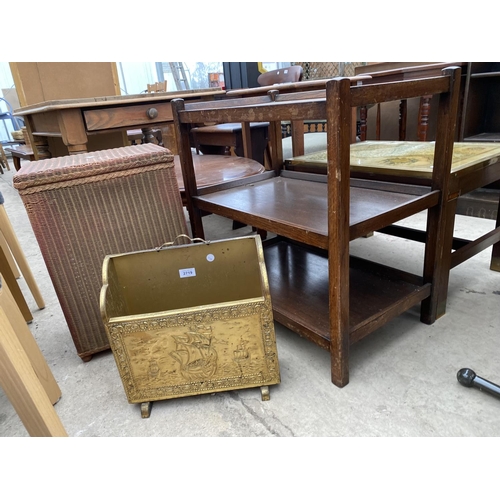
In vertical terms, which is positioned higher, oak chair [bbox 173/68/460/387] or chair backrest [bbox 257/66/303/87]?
chair backrest [bbox 257/66/303/87]

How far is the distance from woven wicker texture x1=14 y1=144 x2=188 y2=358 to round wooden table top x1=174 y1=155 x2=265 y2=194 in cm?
27

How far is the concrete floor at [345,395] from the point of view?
3.29ft

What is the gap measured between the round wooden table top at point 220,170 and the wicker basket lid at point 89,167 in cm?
30

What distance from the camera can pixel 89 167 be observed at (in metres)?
1.21

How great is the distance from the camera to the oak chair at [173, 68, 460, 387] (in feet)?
3.04

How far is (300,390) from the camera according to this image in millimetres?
1135

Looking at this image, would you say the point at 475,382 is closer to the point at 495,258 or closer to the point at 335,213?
the point at 335,213

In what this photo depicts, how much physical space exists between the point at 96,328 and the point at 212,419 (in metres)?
0.55

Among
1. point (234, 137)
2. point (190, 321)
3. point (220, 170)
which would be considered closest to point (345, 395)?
point (190, 321)

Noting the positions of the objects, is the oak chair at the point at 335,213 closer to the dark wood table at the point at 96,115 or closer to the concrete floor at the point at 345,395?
the concrete floor at the point at 345,395

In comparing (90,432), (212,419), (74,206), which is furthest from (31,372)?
(74,206)

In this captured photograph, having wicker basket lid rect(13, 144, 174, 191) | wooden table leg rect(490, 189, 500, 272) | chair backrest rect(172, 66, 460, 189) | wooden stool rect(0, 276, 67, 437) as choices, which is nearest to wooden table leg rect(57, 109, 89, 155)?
wicker basket lid rect(13, 144, 174, 191)

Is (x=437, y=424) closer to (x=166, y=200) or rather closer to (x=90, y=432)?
(x=90, y=432)

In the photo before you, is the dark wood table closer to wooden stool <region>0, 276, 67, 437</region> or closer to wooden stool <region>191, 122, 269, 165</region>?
wooden stool <region>191, 122, 269, 165</region>
